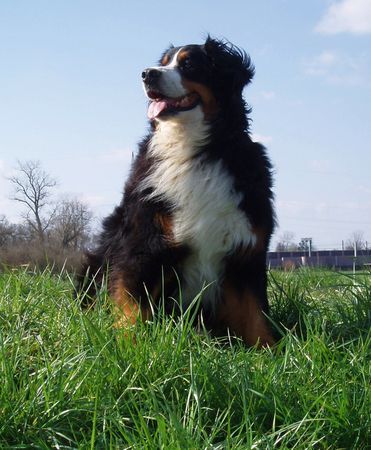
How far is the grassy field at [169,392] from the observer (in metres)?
2.29

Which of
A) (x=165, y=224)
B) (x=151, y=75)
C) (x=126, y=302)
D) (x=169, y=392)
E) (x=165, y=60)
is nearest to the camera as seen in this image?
(x=169, y=392)

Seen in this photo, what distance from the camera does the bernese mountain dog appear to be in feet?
13.1

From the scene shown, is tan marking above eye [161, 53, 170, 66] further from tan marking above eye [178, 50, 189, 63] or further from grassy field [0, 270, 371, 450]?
grassy field [0, 270, 371, 450]

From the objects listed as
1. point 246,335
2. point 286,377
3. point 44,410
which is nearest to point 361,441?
point 286,377

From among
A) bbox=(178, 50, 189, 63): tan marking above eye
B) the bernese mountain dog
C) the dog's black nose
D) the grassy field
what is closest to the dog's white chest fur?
the bernese mountain dog

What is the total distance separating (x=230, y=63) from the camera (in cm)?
442

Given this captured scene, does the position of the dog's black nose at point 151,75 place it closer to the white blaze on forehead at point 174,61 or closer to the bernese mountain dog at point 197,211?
the bernese mountain dog at point 197,211

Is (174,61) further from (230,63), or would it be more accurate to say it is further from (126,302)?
(126,302)

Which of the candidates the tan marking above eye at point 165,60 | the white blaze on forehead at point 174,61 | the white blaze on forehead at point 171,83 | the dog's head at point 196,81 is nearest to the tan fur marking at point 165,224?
the dog's head at point 196,81

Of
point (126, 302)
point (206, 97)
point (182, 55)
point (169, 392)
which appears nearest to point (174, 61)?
point (182, 55)

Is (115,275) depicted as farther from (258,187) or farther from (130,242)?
(258,187)

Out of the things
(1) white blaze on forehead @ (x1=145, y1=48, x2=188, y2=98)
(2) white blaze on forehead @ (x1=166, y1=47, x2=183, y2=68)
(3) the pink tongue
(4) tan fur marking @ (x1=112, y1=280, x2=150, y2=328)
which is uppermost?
(2) white blaze on forehead @ (x1=166, y1=47, x2=183, y2=68)

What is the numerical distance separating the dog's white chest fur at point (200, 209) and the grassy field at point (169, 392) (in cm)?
85

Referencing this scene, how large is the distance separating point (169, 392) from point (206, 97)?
221 cm
